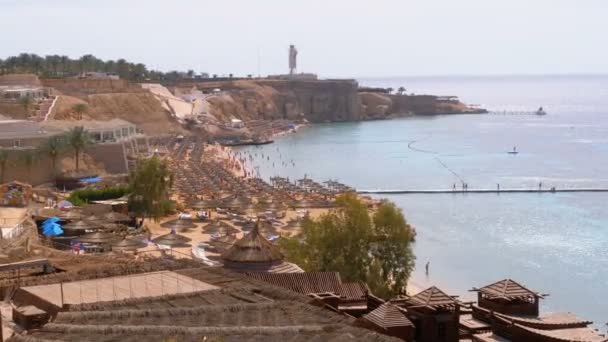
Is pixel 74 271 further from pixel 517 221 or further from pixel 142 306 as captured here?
pixel 517 221

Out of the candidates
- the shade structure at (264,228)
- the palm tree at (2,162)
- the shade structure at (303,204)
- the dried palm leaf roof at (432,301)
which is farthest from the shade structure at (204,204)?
the dried palm leaf roof at (432,301)

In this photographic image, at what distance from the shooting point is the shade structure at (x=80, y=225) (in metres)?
36.3

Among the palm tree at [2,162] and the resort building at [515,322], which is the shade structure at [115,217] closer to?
the palm tree at [2,162]

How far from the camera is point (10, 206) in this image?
4303 cm

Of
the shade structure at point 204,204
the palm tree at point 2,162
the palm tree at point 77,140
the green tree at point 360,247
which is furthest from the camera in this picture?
the palm tree at point 77,140

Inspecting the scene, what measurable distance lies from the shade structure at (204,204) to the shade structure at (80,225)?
13745mm

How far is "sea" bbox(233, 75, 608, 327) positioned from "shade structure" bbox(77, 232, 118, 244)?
38.8ft

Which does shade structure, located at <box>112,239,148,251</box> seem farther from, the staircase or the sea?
the staircase

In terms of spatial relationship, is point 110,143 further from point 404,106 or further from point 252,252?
point 404,106

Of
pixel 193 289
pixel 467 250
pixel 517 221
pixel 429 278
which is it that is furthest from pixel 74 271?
pixel 517 221

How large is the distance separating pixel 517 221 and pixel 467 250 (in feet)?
37.9

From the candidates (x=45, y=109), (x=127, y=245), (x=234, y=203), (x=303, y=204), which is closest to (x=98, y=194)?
(x=234, y=203)

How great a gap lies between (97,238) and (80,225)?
3.02 metres

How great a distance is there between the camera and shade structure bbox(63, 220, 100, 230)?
3634 cm
